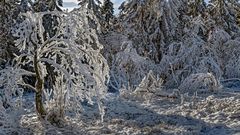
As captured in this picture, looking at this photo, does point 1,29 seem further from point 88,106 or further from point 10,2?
point 88,106

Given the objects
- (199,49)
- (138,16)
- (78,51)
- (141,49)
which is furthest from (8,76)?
(138,16)

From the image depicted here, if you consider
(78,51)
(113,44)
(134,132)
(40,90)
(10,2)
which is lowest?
(134,132)

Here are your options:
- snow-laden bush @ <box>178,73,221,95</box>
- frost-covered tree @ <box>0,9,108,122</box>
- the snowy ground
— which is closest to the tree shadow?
the snowy ground

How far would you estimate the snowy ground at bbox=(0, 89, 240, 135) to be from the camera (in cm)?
890

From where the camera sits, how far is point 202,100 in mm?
11750

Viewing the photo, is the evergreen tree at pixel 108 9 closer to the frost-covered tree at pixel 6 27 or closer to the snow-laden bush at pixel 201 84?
the frost-covered tree at pixel 6 27

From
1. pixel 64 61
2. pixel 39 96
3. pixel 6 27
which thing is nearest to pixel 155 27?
pixel 6 27

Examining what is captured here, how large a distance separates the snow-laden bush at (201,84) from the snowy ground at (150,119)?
91cm

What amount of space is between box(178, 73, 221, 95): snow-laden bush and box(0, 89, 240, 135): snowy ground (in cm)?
91

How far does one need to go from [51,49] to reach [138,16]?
12.8 metres

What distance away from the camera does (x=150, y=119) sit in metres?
10.1

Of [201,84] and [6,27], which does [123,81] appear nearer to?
[201,84]

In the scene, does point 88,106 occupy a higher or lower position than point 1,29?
lower

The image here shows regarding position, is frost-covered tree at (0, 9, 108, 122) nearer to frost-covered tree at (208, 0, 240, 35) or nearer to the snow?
the snow
